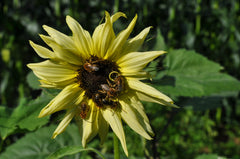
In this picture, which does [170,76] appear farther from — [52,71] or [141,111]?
[52,71]

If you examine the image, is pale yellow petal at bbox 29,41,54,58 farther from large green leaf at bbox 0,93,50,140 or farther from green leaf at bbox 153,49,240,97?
green leaf at bbox 153,49,240,97

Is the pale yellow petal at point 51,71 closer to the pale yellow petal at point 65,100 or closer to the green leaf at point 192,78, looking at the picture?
the pale yellow petal at point 65,100

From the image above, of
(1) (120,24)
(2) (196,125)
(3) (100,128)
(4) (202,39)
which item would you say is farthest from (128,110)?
(4) (202,39)

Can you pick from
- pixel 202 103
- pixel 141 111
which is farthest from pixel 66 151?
pixel 202 103

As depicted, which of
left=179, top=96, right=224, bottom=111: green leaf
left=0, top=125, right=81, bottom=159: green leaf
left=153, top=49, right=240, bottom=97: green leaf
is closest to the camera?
left=153, top=49, right=240, bottom=97: green leaf

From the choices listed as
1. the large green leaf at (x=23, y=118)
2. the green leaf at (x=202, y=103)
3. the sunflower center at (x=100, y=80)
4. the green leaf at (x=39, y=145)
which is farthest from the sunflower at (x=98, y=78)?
the green leaf at (x=202, y=103)

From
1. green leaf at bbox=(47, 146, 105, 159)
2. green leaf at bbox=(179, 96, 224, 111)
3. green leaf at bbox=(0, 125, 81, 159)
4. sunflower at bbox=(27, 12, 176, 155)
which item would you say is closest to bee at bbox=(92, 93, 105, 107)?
sunflower at bbox=(27, 12, 176, 155)
